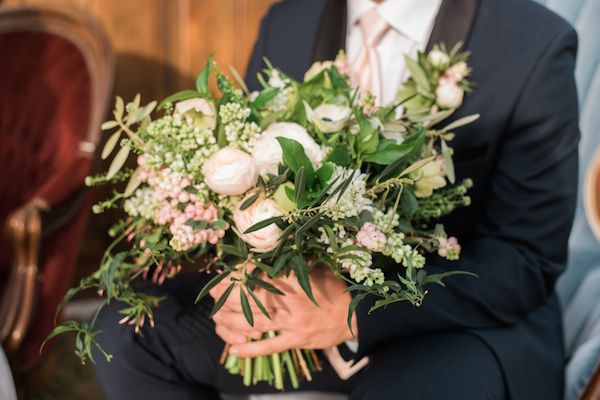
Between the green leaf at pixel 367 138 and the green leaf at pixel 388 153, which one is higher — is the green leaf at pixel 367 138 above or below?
above

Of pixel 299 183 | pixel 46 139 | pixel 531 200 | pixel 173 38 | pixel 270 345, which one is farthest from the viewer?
pixel 173 38

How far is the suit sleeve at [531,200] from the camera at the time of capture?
1.42 metres

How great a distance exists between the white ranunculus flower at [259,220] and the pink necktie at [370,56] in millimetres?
583

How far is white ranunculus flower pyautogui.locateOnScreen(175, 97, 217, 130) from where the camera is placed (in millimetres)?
1220

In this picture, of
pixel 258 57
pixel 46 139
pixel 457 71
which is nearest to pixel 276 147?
pixel 457 71

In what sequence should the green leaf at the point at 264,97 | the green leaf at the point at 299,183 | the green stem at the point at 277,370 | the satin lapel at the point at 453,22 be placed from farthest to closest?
the satin lapel at the point at 453,22, the green stem at the point at 277,370, the green leaf at the point at 264,97, the green leaf at the point at 299,183

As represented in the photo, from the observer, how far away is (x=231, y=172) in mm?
1108

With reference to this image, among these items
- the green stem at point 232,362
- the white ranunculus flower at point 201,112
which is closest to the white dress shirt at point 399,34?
the white ranunculus flower at point 201,112

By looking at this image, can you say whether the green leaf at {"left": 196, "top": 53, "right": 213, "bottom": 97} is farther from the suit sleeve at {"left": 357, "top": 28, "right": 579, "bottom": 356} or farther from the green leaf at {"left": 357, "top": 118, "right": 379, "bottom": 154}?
the suit sleeve at {"left": 357, "top": 28, "right": 579, "bottom": 356}

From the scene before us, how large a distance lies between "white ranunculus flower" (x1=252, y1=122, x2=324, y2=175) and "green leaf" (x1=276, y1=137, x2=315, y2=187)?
0.04 meters

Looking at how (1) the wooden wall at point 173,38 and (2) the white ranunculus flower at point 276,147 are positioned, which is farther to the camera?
(1) the wooden wall at point 173,38

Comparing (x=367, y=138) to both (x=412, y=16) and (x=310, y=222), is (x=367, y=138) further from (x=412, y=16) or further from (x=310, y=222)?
(x=412, y=16)

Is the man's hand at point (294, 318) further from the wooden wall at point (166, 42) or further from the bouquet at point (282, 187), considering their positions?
the wooden wall at point (166, 42)

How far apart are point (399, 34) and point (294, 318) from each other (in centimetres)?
73
